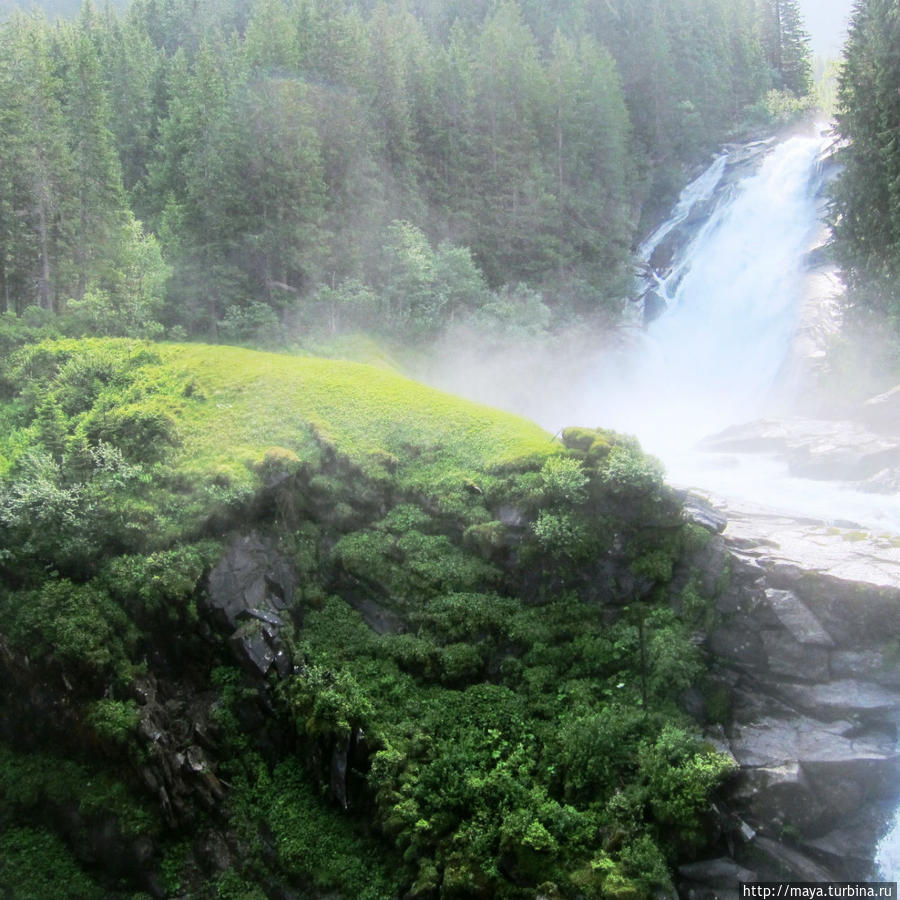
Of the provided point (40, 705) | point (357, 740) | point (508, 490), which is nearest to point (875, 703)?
point (508, 490)

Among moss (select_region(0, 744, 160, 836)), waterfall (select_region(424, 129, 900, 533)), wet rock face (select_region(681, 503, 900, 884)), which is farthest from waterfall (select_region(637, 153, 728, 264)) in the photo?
moss (select_region(0, 744, 160, 836))

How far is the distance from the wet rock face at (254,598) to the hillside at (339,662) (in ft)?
0.13

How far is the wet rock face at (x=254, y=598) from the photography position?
44.8ft

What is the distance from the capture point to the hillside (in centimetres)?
1148

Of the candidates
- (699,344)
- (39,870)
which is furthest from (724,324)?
(39,870)

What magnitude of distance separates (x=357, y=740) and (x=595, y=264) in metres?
31.8

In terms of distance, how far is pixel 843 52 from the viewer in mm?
28500

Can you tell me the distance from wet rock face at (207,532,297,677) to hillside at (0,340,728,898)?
0.04 metres

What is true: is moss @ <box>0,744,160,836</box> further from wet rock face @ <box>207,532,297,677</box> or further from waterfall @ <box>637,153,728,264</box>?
waterfall @ <box>637,153,728,264</box>

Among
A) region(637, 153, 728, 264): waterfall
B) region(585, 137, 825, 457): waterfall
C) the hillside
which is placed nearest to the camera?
the hillside

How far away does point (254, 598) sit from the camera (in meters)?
14.4

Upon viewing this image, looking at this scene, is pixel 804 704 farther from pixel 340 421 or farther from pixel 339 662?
pixel 340 421

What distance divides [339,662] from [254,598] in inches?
79.8

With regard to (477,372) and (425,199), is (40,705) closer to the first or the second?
(477,372)
